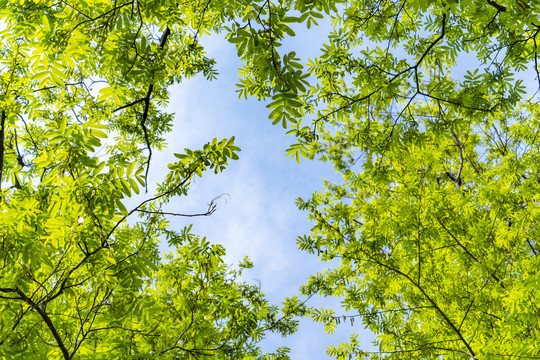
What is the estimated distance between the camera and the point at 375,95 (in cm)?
440

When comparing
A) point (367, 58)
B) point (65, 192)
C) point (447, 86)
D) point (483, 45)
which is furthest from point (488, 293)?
point (65, 192)

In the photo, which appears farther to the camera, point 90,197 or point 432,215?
point 432,215

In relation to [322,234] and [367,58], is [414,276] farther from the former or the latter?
[367,58]

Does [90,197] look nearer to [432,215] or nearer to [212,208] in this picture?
[212,208]

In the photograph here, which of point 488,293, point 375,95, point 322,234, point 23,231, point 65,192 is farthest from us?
point 322,234

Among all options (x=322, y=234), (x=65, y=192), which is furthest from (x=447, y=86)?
(x=65, y=192)

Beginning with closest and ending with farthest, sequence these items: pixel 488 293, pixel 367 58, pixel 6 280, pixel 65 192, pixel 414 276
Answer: pixel 65 192 → pixel 6 280 → pixel 367 58 → pixel 488 293 → pixel 414 276

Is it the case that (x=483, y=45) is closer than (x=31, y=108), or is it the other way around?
(x=483, y=45)

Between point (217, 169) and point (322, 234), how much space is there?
454 centimetres

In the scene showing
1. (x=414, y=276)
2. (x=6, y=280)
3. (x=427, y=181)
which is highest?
(x=427, y=181)

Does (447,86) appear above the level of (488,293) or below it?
above

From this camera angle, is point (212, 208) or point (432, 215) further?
point (432, 215)

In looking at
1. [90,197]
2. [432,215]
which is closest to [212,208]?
[90,197]

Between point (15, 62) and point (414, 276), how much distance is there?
7.98 metres
